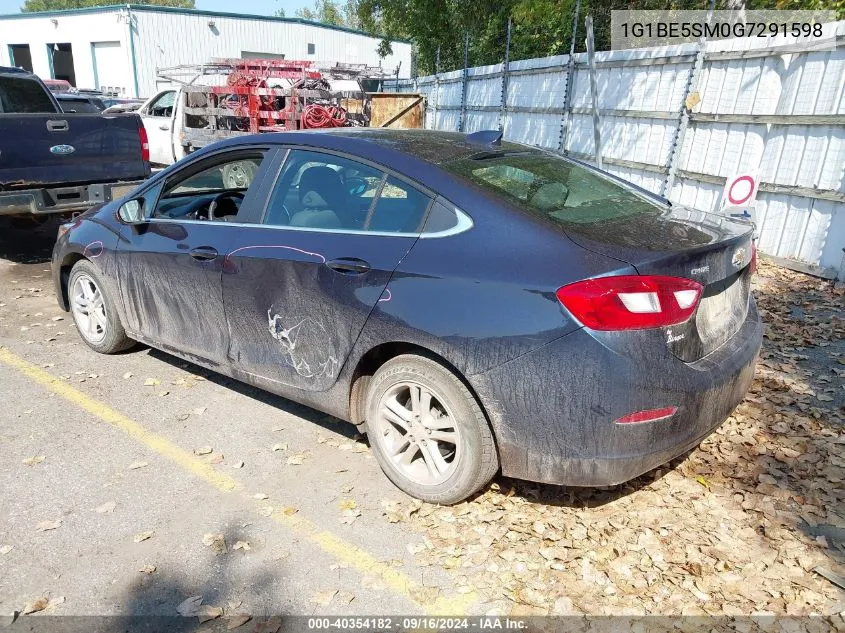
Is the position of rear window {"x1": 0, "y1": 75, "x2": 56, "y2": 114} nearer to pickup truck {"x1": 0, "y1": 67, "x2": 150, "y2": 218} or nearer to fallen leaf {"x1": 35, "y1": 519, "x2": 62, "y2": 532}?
pickup truck {"x1": 0, "y1": 67, "x2": 150, "y2": 218}

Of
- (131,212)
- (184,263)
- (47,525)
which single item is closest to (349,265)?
(184,263)

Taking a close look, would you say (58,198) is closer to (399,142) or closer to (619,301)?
(399,142)

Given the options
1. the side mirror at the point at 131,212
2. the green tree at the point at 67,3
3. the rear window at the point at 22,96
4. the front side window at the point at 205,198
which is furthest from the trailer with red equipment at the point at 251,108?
the green tree at the point at 67,3

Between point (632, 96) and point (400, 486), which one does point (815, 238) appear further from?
point (400, 486)

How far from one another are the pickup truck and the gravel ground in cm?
342

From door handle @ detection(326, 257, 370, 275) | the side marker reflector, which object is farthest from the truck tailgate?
the side marker reflector

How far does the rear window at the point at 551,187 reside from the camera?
9.77 feet

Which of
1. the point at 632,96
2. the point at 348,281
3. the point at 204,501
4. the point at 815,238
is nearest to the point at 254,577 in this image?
the point at 204,501

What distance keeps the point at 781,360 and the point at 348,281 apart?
364 centimetres

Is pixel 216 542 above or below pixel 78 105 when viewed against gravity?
below

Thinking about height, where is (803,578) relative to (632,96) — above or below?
below

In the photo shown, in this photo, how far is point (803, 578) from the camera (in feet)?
8.87

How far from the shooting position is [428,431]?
3.05m

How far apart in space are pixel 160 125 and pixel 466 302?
13414 millimetres
